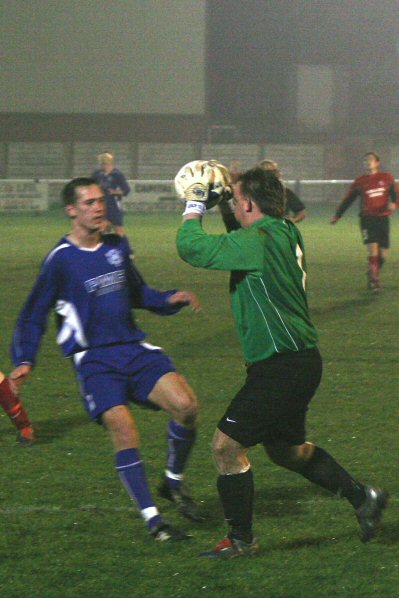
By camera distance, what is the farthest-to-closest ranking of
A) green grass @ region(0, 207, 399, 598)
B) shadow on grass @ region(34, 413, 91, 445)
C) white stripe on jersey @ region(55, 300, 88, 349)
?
shadow on grass @ region(34, 413, 91, 445) → white stripe on jersey @ region(55, 300, 88, 349) → green grass @ region(0, 207, 399, 598)

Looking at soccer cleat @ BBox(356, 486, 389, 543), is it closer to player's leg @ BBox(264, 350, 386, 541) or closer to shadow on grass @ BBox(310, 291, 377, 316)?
player's leg @ BBox(264, 350, 386, 541)

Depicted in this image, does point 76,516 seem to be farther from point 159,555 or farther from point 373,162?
point 373,162

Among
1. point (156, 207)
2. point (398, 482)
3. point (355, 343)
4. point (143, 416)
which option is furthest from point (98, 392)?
point (156, 207)

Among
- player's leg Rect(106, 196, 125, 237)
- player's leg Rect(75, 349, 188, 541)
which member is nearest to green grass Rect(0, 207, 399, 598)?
player's leg Rect(75, 349, 188, 541)

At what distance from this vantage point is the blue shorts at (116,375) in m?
5.33

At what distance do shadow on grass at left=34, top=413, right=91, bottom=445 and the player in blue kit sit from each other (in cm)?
190

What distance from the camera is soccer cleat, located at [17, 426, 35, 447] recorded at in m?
7.23

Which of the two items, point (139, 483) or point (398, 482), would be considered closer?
point (139, 483)

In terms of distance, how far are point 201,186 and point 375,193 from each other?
1096cm

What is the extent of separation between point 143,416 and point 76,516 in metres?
2.42

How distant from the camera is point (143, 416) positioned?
8.09 metres

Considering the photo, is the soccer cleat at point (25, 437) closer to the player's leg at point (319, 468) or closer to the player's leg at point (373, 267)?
the player's leg at point (319, 468)

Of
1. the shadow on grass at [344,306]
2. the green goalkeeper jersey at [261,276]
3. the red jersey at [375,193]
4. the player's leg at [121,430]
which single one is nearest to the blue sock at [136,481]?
the player's leg at [121,430]

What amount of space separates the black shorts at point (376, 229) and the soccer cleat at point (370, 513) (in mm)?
10447
